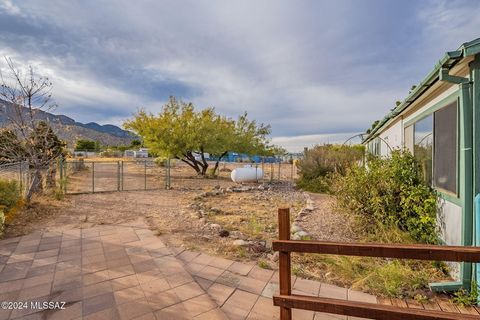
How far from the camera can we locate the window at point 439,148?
3.22 metres

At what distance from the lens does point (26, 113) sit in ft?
23.0

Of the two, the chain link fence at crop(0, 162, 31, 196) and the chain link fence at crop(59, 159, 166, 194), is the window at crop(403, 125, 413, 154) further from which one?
the chain link fence at crop(0, 162, 31, 196)

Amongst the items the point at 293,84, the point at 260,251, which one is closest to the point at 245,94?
the point at 293,84

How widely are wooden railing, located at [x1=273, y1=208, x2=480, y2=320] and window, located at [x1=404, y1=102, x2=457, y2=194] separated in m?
2.25

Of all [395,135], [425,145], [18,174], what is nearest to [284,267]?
[425,145]

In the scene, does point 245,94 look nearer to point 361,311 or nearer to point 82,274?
point 82,274

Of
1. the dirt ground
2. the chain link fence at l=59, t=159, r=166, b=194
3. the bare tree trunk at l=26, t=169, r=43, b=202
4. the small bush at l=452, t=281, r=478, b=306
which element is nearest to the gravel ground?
the dirt ground

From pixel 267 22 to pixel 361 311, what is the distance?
702 cm

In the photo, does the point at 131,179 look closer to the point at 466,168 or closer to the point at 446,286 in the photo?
the point at 446,286

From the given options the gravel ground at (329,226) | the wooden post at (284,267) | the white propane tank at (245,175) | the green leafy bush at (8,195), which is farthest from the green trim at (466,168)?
the white propane tank at (245,175)

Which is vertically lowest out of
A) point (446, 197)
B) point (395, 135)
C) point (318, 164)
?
point (446, 197)

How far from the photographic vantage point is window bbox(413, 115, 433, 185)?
4.12m

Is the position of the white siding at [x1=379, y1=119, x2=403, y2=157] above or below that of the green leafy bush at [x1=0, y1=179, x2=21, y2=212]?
above

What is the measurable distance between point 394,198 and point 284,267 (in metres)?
3.74
